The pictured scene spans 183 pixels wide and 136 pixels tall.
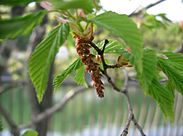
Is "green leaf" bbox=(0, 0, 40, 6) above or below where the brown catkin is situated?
above

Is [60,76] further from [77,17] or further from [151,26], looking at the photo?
[151,26]

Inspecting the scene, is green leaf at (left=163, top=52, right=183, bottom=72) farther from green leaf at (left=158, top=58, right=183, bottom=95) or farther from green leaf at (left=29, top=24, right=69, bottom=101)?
green leaf at (left=29, top=24, right=69, bottom=101)

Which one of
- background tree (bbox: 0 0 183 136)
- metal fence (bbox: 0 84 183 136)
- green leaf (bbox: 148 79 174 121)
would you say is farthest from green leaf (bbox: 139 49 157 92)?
metal fence (bbox: 0 84 183 136)

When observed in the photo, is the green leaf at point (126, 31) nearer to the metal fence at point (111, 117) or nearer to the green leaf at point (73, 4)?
the green leaf at point (73, 4)

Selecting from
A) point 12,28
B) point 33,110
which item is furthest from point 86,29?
point 33,110

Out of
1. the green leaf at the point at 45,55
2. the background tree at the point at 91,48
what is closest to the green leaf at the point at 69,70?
the background tree at the point at 91,48

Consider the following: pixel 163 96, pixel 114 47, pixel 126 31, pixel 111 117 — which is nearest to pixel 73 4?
pixel 126 31
